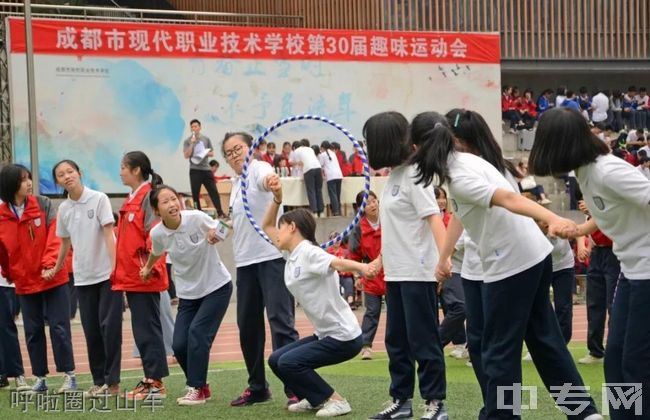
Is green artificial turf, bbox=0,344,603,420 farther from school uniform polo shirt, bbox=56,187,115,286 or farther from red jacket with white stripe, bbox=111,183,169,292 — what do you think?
school uniform polo shirt, bbox=56,187,115,286

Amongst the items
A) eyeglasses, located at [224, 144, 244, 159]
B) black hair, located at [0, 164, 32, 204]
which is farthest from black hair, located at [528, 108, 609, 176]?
black hair, located at [0, 164, 32, 204]

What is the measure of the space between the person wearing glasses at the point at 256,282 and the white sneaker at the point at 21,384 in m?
2.44

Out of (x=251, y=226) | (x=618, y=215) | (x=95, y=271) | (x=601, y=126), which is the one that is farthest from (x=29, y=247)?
(x=601, y=126)

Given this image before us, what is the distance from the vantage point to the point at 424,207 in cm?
759

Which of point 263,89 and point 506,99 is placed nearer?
point 263,89

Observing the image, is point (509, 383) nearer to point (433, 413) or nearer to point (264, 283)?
point (433, 413)

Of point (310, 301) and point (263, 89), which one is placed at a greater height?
point (263, 89)

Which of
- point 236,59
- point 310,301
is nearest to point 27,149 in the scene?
point 236,59

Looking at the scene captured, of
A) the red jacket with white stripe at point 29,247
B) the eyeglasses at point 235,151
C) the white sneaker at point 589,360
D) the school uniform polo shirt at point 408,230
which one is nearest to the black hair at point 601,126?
the white sneaker at point 589,360

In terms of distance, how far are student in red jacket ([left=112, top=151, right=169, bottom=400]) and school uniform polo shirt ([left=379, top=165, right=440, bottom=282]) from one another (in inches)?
102

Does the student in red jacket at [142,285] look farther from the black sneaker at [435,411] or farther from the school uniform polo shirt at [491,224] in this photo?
the school uniform polo shirt at [491,224]

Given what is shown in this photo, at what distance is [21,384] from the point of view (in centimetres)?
1088

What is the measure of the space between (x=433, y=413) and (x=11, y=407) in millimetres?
3756

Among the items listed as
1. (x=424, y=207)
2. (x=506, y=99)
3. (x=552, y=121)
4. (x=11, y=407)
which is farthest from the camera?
(x=506, y=99)
